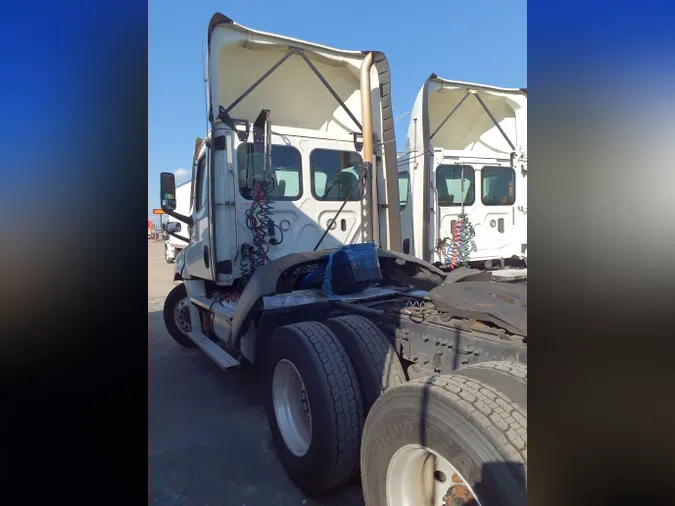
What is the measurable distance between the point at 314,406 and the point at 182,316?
458 centimetres

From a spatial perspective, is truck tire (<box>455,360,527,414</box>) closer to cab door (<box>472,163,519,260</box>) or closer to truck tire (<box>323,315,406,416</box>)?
truck tire (<box>323,315,406,416</box>)

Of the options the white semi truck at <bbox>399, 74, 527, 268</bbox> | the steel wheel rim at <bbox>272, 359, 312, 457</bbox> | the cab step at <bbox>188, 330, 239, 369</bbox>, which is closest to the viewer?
the steel wheel rim at <bbox>272, 359, 312, 457</bbox>

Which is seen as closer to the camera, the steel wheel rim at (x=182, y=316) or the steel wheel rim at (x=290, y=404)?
the steel wheel rim at (x=290, y=404)

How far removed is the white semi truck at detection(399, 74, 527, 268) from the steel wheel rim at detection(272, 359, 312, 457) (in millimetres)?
3467

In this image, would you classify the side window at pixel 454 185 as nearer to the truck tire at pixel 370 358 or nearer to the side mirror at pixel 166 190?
the side mirror at pixel 166 190

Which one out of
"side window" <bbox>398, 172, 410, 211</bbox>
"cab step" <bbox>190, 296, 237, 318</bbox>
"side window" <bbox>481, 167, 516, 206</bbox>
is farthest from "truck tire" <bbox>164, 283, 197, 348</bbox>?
"side window" <bbox>481, 167, 516, 206</bbox>

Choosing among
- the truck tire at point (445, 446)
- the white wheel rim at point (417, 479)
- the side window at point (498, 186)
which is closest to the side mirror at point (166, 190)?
the truck tire at point (445, 446)

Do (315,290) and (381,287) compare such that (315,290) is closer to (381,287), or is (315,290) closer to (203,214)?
(381,287)

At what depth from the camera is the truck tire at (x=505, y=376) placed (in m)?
1.71

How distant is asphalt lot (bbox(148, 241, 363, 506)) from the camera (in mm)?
2773

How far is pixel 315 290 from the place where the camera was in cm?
387

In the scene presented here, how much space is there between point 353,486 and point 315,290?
1624 mm

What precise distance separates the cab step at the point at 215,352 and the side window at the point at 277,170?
1654mm
